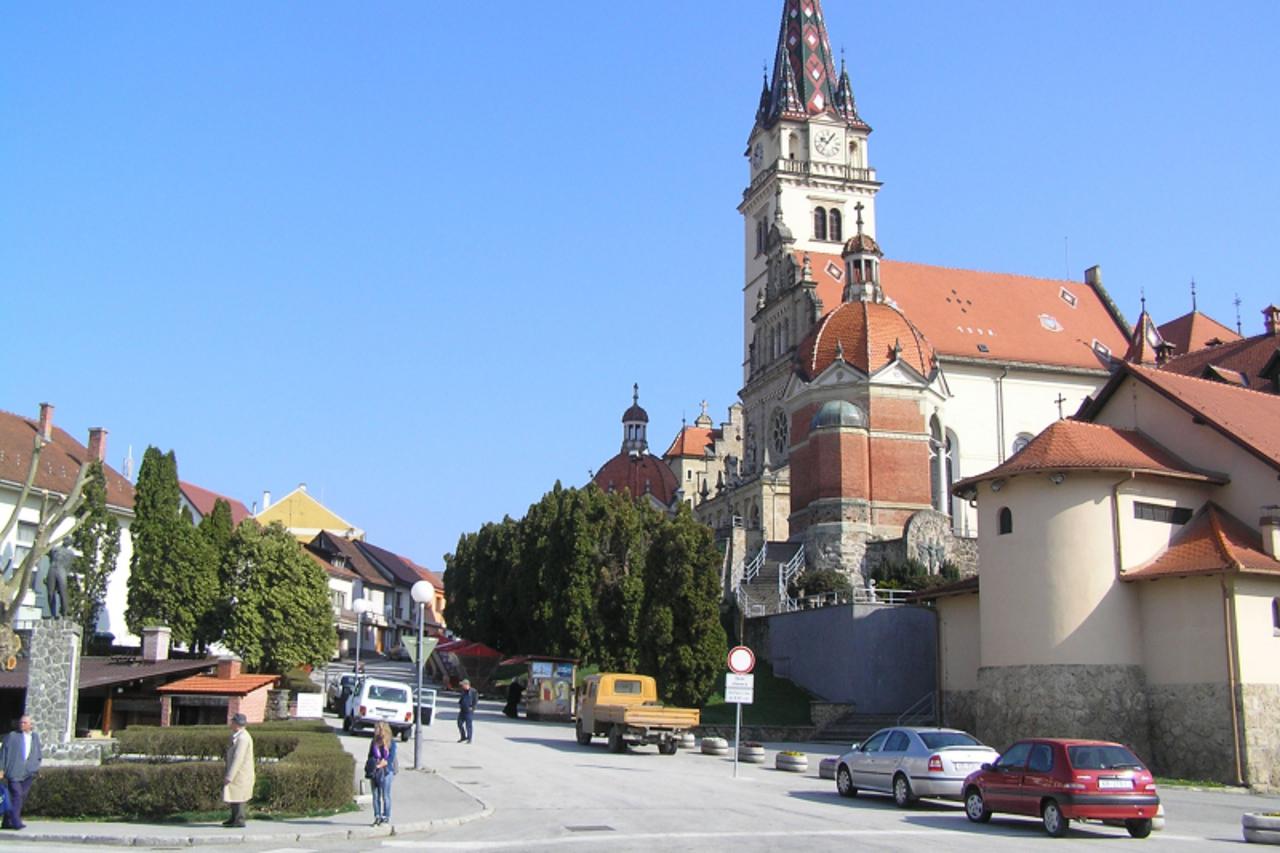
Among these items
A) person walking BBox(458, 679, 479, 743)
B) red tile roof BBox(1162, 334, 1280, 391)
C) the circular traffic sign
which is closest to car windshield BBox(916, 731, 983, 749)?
the circular traffic sign

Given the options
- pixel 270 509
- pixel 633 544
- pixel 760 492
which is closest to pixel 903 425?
pixel 760 492

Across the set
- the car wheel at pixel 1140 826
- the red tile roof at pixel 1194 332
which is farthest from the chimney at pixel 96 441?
the red tile roof at pixel 1194 332

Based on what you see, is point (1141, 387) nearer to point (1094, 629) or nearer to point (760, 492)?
point (1094, 629)

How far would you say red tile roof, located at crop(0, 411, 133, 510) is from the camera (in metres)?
49.6

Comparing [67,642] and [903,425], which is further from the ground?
[903,425]

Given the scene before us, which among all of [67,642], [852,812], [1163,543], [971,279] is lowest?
[852,812]

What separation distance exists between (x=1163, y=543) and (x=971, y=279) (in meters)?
51.0

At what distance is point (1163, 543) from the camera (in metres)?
33.1

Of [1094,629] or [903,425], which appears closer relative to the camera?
[1094,629]

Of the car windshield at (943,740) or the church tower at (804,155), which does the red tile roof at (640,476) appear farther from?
the car windshield at (943,740)

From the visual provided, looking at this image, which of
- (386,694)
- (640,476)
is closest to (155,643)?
(386,694)

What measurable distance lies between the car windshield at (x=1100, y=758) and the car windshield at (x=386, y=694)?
2045 centimetres

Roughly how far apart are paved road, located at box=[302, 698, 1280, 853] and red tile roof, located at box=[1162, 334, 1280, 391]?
22359mm

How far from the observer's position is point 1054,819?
1878 centimetres
